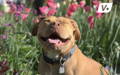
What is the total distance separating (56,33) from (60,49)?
0.57ft

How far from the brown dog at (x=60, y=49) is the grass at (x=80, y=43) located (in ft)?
2.54

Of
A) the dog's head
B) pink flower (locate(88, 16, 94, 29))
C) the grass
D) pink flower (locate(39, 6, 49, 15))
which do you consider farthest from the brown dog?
pink flower (locate(39, 6, 49, 15))

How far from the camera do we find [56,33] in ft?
12.6

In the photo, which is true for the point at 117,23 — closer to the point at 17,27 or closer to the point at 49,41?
the point at 17,27

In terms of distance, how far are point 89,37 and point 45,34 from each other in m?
2.27

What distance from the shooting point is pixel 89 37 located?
6066mm

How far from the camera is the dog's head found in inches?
150

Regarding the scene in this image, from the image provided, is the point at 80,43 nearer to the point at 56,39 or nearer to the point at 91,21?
the point at 91,21

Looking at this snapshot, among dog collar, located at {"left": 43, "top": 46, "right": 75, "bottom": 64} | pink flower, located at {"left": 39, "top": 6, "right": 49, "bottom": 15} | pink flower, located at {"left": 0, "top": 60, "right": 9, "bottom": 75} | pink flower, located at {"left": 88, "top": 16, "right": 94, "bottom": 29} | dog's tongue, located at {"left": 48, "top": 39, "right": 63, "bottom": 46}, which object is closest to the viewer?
pink flower, located at {"left": 0, "top": 60, "right": 9, "bottom": 75}

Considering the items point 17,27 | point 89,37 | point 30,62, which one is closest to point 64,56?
point 30,62

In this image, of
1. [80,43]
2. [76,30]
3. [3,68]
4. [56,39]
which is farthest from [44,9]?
[3,68]

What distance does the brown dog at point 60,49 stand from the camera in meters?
3.84

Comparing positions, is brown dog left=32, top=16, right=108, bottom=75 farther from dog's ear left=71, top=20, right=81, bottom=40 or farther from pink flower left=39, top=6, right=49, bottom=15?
pink flower left=39, top=6, right=49, bottom=15

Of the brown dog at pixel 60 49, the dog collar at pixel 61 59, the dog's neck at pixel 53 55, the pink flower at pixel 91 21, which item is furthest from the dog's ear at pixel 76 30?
the pink flower at pixel 91 21
